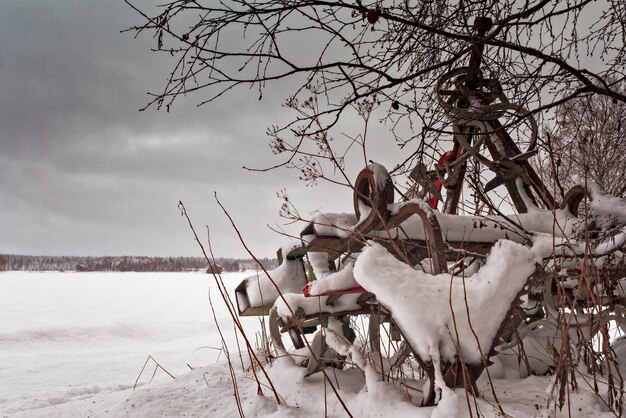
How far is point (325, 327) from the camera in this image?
1944mm

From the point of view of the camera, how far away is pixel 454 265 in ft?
4.14

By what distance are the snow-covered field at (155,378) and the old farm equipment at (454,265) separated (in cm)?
16

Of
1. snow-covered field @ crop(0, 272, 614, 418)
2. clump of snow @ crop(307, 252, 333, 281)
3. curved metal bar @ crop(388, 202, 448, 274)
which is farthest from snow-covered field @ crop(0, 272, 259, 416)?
curved metal bar @ crop(388, 202, 448, 274)

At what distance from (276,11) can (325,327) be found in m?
1.63

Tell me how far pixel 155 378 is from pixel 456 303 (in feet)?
17.5

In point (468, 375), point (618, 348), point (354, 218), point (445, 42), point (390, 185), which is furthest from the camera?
point (445, 42)

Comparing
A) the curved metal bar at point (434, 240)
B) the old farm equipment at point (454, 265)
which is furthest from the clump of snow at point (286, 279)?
the curved metal bar at point (434, 240)

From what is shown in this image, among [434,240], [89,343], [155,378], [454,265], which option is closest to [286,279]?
[434,240]

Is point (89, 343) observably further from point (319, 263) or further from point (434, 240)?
point (434, 240)

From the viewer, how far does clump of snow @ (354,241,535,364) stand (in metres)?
1.12

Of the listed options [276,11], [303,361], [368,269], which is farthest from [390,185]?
[276,11]

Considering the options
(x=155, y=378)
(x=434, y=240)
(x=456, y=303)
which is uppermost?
(x=434, y=240)

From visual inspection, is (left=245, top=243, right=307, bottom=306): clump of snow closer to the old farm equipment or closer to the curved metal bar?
the old farm equipment

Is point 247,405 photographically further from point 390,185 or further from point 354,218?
point 390,185
